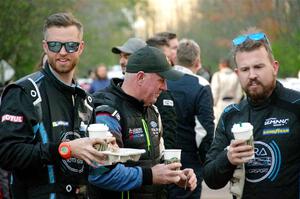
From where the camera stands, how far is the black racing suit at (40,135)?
5734 millimetres

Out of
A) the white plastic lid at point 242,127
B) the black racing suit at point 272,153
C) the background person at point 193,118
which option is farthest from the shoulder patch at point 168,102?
Answer: the white plastic lid at point 242,127

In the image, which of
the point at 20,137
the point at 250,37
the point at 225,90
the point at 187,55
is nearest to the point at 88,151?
the point at 20,137

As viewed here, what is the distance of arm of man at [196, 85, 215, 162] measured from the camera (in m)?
9.70

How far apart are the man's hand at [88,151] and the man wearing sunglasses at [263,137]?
87cm

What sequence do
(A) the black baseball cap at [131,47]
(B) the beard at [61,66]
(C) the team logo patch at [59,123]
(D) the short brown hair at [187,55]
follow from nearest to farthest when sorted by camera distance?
(C) the team logo patch at [59,123] < (B) the beard at [61,66] < (A) the black baseball cap at [131,47] < (D) the short brown hair at [187,55]

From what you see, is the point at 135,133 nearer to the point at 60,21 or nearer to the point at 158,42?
the point at 60,21

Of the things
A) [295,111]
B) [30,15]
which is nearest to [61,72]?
[295,111]

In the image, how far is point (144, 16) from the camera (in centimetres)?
10694

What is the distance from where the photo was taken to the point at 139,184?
21.1 feet

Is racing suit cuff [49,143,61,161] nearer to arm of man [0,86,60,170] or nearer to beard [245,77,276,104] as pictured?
arm of man [0,86,60,170]

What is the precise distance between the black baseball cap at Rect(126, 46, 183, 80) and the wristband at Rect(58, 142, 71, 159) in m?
1.35

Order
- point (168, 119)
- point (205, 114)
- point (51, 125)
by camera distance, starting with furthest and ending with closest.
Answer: point (205, 114) → point (168, 119) → point (51, 125)

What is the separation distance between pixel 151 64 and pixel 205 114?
9.71 ft

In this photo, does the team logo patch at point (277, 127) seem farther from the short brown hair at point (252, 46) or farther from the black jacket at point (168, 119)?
the black jacket at point (168, 119)
